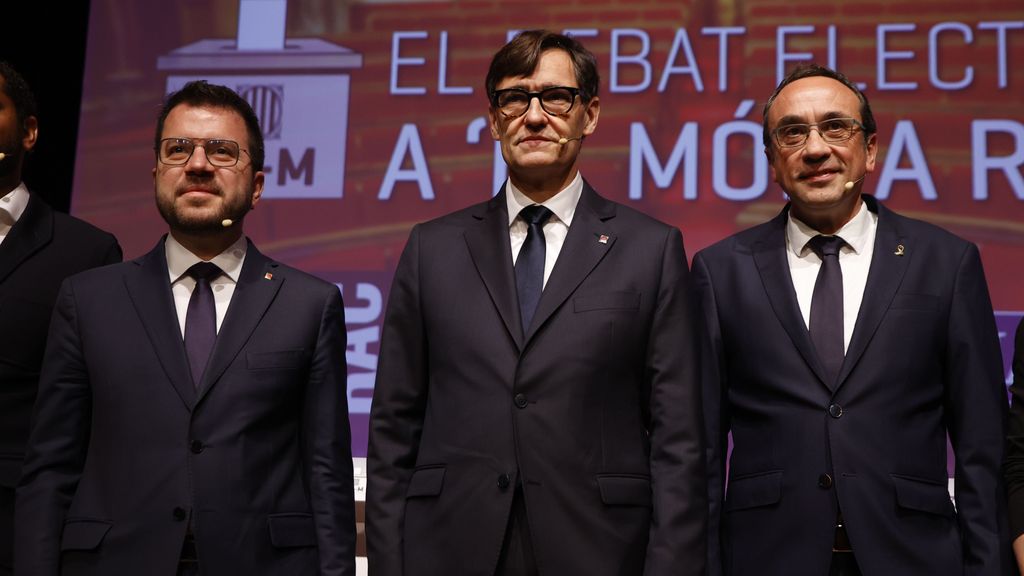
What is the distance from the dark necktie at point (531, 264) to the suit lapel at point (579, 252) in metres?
0.03

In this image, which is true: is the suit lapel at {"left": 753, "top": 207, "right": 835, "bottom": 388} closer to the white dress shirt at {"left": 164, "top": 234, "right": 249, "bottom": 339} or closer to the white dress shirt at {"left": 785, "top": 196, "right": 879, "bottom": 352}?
the white dress shirt at {"left": 785, "top": 196, "right": 879, "bottom": 352}

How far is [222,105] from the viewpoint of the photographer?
9.02ft

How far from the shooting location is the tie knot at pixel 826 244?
8.46 ft

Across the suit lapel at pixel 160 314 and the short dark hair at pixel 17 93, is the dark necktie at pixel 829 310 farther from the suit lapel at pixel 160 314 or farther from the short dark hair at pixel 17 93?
the short dark hair at pixel 17 93

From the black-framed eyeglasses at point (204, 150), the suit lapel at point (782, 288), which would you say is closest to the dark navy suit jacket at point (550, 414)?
the suit lapel at point (782, 288)

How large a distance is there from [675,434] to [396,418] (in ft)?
1.89

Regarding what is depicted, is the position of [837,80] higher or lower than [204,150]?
higher

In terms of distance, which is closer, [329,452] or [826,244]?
[329,452]

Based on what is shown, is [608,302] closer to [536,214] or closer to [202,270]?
[536,214]

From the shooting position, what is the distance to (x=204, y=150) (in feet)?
8.79

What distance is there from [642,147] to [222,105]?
1844 millimetres

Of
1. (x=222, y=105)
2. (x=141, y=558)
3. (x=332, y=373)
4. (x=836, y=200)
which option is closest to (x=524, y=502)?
(x=332, y=373)

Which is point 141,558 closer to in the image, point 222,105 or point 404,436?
point 404,436

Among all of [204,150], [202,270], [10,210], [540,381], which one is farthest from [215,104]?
[540,381]
